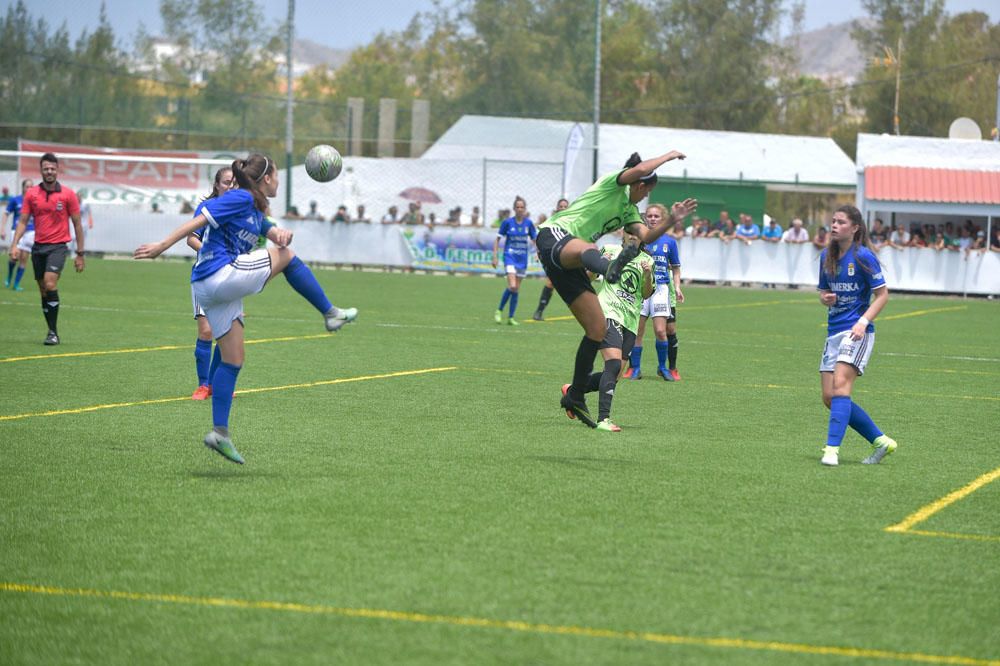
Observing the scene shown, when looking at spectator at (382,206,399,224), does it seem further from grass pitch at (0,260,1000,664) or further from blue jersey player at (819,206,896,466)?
blue jersey player at (819,206,896,466)

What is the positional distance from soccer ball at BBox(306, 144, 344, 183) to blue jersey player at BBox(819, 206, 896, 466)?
146 inches

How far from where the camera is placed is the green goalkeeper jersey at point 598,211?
1009 centimetres

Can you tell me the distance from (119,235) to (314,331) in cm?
2443

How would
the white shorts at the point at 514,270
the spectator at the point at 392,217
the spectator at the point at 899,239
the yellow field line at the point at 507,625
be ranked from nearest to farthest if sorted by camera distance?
1. the yellow field line at the point at 507,625
2. the white shorts at the point at 514,270
3. the spectator at the point at 899,239
4. the spectator at the point at 392,217

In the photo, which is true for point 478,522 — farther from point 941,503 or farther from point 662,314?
point 662,314

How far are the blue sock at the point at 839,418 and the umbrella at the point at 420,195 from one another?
35848 mm

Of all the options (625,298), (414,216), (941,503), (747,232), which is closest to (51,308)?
(625,298)

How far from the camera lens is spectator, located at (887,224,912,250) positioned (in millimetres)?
36469

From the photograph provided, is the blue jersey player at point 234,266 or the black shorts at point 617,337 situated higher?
the blue jersey player at point 234,266

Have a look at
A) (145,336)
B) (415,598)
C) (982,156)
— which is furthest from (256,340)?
(982,156)

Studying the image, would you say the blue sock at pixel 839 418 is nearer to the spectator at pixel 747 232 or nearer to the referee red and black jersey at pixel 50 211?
the referee red and black jersey at pixel 50 211

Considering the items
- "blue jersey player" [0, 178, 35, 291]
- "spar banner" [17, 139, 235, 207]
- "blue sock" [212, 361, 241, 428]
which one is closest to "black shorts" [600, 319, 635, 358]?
"blue sock" [212, 361, 241, 428]

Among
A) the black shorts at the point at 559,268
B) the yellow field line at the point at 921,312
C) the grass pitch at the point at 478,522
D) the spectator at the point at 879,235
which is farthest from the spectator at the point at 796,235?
the black shorts at the point at 559,268

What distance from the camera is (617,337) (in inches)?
447
